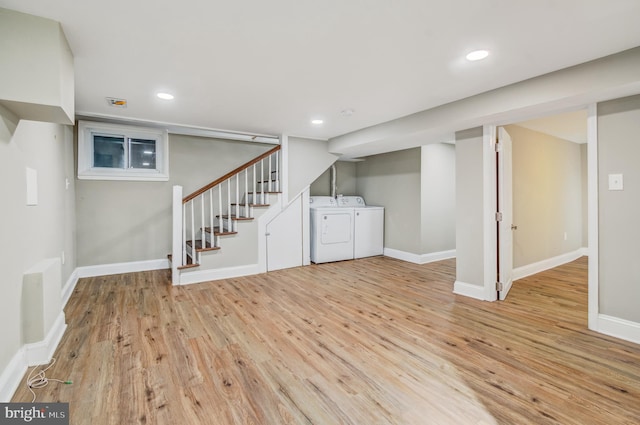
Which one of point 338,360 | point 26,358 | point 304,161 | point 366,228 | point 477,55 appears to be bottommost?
point 338,360

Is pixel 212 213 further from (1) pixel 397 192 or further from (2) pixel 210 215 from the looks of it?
(1) pixel 397 192

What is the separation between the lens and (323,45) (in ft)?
6.50

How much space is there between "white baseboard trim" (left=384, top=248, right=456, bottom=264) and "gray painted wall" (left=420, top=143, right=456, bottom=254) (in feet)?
0.24

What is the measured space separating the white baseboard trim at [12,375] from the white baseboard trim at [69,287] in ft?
4.76

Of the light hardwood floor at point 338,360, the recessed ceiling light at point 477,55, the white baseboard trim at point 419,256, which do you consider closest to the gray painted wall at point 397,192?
the white baseboard trim at point 419,256

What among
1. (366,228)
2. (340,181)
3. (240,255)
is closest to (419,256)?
(366,228)

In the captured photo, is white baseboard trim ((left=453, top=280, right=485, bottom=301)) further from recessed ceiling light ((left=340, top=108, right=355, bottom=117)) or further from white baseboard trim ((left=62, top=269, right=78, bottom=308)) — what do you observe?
white baseboard trim ((left=62, top=269, right=78, bottom=308))

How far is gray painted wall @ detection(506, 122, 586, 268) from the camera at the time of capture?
406 cm

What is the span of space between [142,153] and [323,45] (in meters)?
3.84

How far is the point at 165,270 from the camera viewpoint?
462 centimetres

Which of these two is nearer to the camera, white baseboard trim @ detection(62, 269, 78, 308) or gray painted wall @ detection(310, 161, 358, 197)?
white baseboard trim @ detection(62, 269, 78, 308)

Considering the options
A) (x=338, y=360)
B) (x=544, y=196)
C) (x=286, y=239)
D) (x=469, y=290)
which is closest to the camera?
(x=338, y=360)

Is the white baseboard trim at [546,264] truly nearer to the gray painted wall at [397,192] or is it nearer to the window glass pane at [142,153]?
the gray painted wall at [397,192]


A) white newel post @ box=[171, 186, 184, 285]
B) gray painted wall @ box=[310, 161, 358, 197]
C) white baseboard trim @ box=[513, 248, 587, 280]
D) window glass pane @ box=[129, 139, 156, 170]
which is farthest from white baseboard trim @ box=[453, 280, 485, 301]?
window glass pane @ box=[129, 139, 156, 170]
